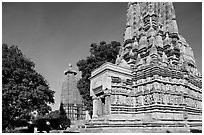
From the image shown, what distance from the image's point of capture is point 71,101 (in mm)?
43438

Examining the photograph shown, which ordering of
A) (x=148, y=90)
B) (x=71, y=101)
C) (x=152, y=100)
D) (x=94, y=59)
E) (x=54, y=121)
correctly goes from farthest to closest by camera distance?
(x=71, y=101)
(x=54, y=121)
(x=94, y=59)
(x=148, y=90)
(x=152, y=100)

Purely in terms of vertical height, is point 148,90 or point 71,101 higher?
point 148,90

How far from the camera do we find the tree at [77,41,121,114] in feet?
89.0

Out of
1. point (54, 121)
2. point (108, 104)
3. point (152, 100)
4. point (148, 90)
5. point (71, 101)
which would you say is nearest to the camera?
point (152, 100)

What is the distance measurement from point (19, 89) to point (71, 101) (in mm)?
26231

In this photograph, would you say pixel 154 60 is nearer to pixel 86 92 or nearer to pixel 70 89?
pixel 86 92

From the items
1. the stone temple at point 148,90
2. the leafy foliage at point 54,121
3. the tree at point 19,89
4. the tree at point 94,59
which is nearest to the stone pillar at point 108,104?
the stone temple at point 148,90

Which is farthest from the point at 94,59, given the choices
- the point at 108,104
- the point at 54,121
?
the point at 54,121

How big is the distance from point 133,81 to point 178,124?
5.92m

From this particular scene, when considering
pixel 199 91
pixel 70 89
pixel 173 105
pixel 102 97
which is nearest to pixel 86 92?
pixel 102 97

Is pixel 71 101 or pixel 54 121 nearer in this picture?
pixel 54 121

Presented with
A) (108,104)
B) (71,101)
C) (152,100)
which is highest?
(152,100)

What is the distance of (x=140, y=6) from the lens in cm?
2555

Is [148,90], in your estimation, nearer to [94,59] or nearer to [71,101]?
[94,59]
